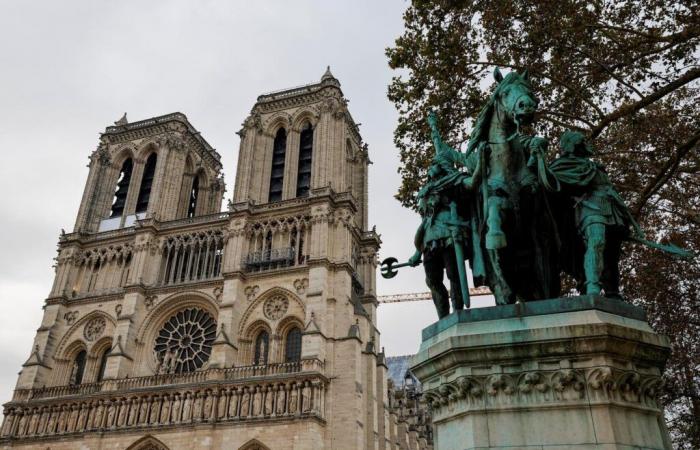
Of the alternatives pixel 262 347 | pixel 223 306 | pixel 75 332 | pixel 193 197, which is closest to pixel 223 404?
pixel 262 347

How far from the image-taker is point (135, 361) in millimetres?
30594

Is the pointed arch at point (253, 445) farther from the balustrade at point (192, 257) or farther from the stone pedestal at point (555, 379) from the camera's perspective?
the stone pedestal at point (555, 379)

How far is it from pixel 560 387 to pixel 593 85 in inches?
352

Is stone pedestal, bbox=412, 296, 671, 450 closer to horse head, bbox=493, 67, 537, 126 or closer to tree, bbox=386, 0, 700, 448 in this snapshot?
horse head, bbox=493, 67, 537, 126

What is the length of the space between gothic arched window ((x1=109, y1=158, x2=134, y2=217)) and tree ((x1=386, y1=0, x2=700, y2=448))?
2982 centimetres

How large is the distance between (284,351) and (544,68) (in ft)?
68.3

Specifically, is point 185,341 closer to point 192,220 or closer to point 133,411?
point 133,411

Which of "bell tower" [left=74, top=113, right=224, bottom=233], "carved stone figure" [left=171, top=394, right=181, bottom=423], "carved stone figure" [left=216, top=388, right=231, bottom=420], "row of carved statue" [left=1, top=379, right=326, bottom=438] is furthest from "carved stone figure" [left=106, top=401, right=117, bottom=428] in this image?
"bell tower" [left=74, top=113, right=224, bottom=233]

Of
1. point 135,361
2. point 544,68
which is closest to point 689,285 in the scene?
point 544,68

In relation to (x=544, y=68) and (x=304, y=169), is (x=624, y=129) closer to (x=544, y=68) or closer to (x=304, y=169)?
(x=544, y=68)

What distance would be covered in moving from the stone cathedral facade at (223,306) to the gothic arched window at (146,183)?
0.32 ft

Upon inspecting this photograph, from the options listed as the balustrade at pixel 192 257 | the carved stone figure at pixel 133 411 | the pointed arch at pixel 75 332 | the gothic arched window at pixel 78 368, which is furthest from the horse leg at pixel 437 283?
the gothic arched window at pixel 78 368

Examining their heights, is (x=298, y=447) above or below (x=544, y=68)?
below

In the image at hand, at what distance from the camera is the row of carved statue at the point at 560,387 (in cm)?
380
